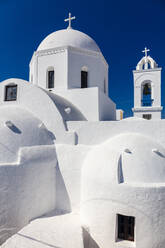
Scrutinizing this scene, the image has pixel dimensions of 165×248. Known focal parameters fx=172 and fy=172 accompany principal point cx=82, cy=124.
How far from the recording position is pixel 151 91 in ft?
45.6

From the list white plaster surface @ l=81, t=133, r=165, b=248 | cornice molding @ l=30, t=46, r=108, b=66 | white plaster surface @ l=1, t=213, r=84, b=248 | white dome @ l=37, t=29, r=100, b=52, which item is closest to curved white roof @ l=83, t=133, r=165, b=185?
white plaster surface @ l=81, t=133, r=165, b=248

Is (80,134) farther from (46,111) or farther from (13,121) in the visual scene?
(13,121)

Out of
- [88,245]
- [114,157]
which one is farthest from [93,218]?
[114,157]

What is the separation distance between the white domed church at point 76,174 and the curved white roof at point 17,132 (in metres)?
0.03

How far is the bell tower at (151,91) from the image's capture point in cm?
1353

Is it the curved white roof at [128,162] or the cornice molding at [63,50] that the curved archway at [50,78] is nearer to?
the cornice molding at [63,50]

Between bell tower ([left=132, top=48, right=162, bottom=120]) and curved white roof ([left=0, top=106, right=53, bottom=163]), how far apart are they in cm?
880

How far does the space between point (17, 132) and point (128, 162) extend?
4218 millimetres

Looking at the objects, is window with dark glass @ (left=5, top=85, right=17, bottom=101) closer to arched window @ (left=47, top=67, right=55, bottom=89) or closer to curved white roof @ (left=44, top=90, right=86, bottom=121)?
curved white roof @ (left=44, top=90, right=86, bottom=121)

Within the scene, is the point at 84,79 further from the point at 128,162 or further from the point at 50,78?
the point at 128,162

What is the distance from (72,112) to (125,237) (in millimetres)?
5655

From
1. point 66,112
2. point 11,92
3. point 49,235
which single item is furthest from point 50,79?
point 49,235

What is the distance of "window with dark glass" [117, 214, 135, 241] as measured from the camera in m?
5.60

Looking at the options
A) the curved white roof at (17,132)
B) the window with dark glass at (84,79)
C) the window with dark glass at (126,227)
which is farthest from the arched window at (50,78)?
the window with dark glass at (126,227)
